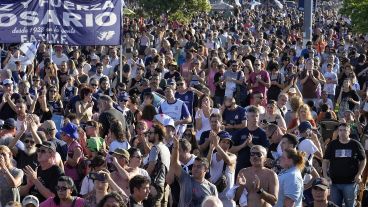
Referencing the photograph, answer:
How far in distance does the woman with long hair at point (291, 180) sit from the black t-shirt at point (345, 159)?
217 cm

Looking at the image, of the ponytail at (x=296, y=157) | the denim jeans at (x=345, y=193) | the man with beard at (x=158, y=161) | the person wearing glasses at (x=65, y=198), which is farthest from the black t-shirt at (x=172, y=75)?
the person wearing glasses at (x=65, y=198)

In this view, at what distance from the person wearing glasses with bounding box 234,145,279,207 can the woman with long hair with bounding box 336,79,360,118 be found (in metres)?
8.01

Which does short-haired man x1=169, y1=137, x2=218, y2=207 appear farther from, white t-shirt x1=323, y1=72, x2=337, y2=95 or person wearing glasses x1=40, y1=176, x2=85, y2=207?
white t-shirt x1=323, y1=72, x2=337, y2=95

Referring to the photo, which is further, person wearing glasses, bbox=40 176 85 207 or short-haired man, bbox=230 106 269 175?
short-haired man, bbox=230 106 269 175

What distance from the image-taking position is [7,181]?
1026 cm

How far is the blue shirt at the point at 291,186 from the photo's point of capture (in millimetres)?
10062

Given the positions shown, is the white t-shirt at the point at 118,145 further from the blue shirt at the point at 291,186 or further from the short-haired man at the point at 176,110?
the short-haired man at the point at 176,110

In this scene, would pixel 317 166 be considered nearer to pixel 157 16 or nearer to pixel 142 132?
pixel 142 132

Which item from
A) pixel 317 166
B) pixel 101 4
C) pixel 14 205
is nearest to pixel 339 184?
pixel 317 166

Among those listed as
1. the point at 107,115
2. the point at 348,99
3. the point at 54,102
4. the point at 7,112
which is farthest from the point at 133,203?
the point at 348,99

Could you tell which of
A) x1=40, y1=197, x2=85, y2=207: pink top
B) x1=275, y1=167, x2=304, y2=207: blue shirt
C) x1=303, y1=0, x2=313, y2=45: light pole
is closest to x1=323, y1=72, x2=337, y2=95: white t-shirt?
x1=303, y1=0, x2=313, y2=45: light pole

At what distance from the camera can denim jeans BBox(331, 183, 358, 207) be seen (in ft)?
40.5

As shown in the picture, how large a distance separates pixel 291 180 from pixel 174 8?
30799mm

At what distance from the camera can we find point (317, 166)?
Result: 12828mm
